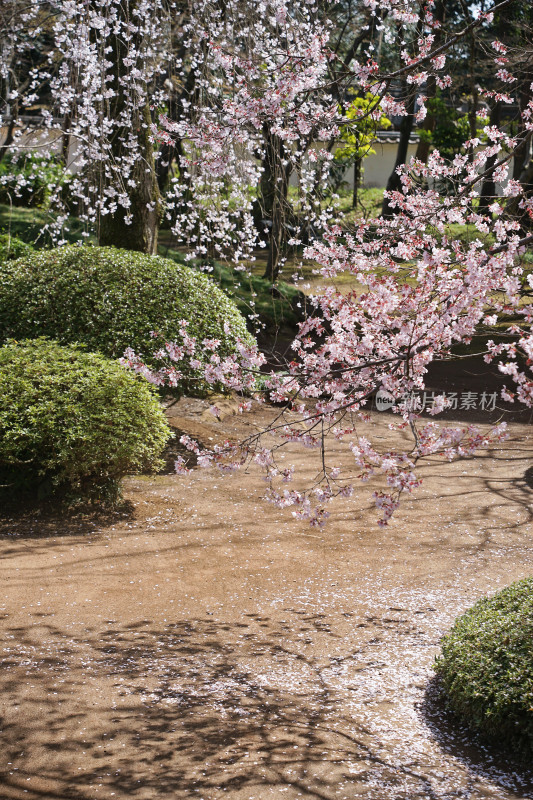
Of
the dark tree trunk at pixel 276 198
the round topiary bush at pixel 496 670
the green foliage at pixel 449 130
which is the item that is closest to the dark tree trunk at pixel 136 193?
the dark tree trunk at pixel 276 198

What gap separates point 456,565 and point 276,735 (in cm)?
264

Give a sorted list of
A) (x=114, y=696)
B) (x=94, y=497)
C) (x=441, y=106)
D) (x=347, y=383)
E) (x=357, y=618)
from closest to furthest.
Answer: (x=114, y=696), (x=347, y=383), (x=357, y=618), (x=94, y=497), (x=441, y=106)

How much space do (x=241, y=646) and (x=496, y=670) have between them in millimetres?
1520

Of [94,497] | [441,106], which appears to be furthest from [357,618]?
[441,106]

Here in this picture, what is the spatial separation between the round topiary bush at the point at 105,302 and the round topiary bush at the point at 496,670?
13.9ft

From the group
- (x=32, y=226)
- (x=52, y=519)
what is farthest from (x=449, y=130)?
(x=52, y=519)

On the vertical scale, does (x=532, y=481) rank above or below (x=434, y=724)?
above

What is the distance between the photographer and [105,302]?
741 centimetres

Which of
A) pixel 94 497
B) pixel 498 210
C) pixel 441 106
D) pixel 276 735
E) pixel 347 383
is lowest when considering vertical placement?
pixel 276 735

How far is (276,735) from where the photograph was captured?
3461 millimetres

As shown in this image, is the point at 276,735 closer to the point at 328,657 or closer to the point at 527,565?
the point at 328,657

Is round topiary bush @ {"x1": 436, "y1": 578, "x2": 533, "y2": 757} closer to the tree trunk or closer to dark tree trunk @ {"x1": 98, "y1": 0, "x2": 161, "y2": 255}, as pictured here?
dark tree trunk @ {"x1": 98, "y1": 0, "x2": 161, "y2": 255}

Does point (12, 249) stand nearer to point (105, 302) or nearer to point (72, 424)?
point (105, 302)

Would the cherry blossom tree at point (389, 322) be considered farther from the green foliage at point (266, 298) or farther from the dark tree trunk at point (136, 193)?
the green foliage at point (266, 298)
